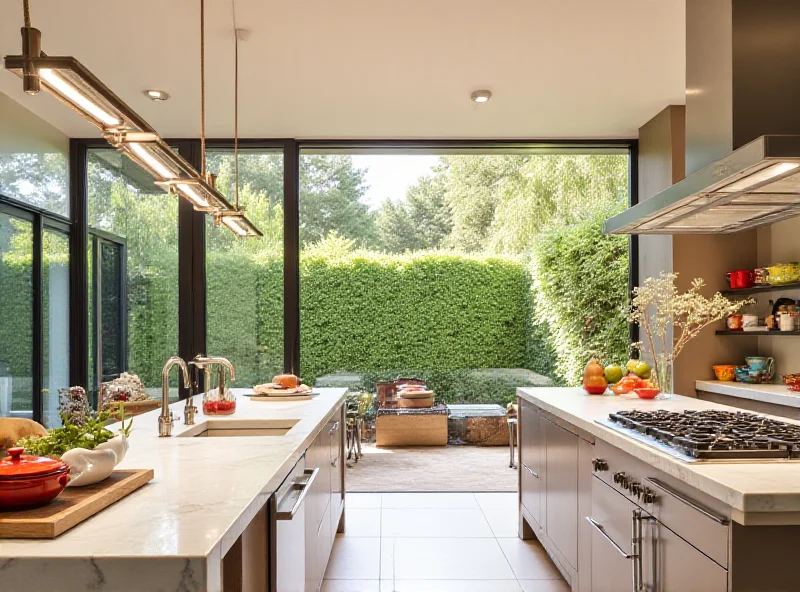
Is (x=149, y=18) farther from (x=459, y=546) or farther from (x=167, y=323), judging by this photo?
(x=459, y=546)

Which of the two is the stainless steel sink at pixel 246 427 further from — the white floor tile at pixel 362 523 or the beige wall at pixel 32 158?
the beige wall at pixel 32 158

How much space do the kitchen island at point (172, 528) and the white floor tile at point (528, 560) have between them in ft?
5.95

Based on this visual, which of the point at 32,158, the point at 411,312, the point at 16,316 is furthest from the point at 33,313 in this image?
the point at 411,312

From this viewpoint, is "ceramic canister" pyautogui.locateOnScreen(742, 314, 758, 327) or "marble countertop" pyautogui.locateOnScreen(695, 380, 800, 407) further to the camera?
"ceramic canister" pyautogui.locateOnScreen(742, 314, 758, 327)

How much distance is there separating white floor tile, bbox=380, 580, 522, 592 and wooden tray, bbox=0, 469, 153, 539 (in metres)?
2.02

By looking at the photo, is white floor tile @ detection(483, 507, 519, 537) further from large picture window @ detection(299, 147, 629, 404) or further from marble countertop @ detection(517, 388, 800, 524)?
marble countertop @ detection(517, 388, 800, 524)

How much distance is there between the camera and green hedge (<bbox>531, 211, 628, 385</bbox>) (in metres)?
5.52

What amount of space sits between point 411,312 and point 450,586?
10.3 ft

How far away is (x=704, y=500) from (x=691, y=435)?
33cm

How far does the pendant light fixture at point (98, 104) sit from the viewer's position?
1349 millimetres

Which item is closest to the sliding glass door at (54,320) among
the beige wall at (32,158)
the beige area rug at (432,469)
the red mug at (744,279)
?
the beige wall at (32,158)

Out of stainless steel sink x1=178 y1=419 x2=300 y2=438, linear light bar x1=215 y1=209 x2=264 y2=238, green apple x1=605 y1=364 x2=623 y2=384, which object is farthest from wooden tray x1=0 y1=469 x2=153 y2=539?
green apple x1=605 y1=364 x2=623 y2=384

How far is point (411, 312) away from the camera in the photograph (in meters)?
6.05

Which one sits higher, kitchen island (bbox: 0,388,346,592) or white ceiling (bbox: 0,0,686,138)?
white ceiling (bbox: 0,0,686,138)
